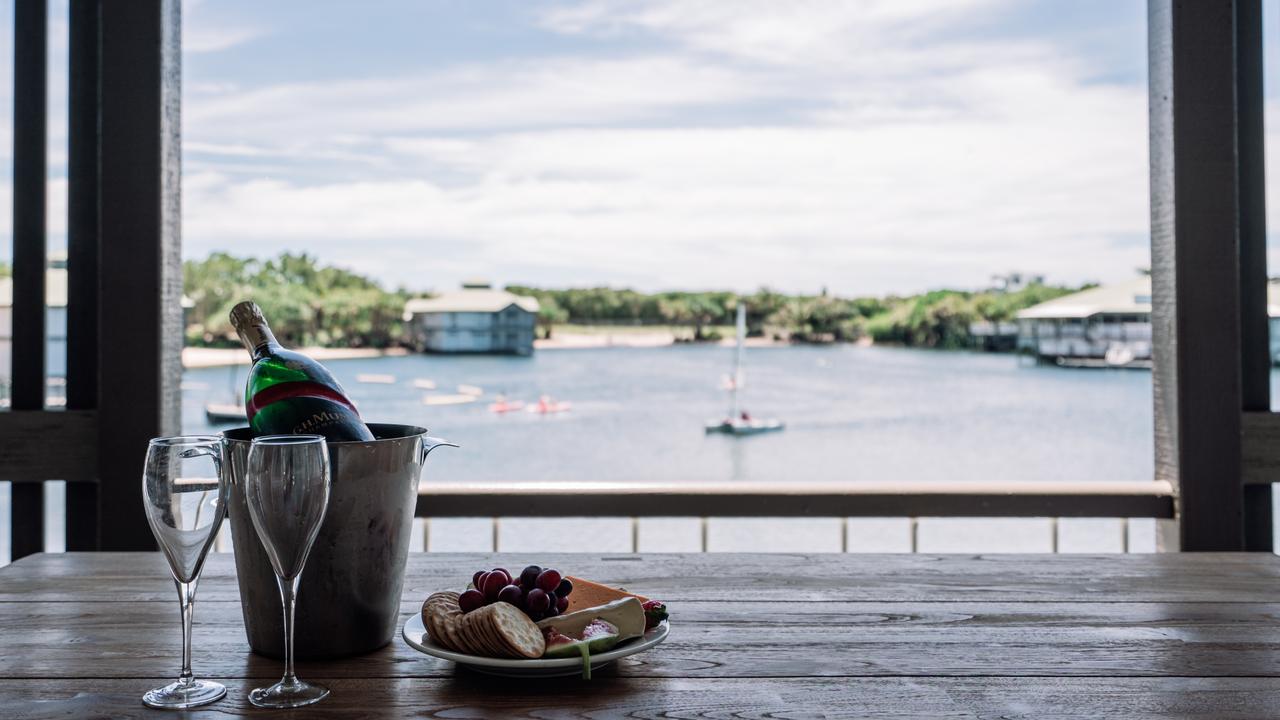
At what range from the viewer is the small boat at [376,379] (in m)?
17.9

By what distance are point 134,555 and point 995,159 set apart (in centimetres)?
2104

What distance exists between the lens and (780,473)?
22.3 meters

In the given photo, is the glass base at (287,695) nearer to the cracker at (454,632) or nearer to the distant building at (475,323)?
the cracker at (454,632)

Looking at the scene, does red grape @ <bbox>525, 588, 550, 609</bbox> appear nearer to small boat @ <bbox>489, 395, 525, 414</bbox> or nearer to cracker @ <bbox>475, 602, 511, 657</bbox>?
cracker @ <bbox>475, 602, 511, 657</bbox>

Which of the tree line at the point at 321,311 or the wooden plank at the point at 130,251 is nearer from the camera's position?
the wooden plank at the point at 130,251

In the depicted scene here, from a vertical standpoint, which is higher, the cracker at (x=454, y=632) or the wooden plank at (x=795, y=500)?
the cracker at (x=454, y=632)

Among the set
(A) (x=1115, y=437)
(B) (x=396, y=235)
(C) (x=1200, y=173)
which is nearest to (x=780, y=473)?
(A) (x=1115, y=437)

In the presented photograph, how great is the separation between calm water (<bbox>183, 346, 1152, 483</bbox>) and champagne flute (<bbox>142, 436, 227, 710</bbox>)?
62.7 feet

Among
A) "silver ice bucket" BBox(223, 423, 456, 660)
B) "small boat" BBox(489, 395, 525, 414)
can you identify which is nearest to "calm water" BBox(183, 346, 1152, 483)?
"small boat" BBox(489, 395, 525, 414)

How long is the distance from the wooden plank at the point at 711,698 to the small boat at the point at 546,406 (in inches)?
806

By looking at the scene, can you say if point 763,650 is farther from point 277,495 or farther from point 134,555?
point 134,555

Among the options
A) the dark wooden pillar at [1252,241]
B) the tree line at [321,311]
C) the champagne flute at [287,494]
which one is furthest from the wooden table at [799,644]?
the tree line at [321,311]

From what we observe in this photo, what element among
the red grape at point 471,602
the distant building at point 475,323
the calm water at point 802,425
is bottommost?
the calm water at point 802,425

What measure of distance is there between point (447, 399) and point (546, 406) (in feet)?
7.75
